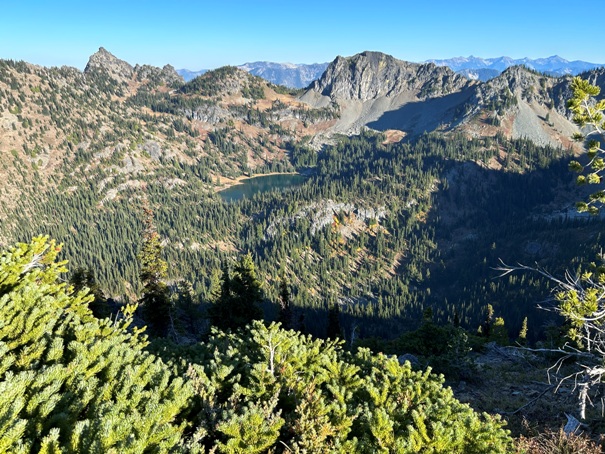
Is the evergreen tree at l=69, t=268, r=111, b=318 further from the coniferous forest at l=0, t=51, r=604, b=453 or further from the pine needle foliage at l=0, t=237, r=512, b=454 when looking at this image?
the pine needle foliage at l=0, t=237, r=512, b=454

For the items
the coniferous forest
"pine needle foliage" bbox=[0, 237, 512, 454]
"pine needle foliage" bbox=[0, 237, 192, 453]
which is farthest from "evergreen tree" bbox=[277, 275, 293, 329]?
"pine needle foliage" bbox=[0, 237, 512, 454]

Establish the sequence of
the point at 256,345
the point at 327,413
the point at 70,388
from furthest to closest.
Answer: the point at 256,345
the point at 327,413
the point at 70,388

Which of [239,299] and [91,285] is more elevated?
[91,285]

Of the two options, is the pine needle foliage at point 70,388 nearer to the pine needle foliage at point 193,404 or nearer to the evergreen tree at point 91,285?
the pine needle foliage at point 193,404

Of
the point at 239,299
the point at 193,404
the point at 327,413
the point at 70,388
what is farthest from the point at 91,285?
the point at 327,413

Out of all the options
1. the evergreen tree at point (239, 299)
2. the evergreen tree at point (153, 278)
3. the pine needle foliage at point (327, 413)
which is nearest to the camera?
the pine needle foliage at point (327, 413)

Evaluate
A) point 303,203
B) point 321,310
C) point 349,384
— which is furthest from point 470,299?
point 349,384

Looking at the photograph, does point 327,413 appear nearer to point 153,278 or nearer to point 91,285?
point 153,278

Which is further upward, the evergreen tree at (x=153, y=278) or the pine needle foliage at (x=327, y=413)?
the pine needle foliage at (x=327, y=413)

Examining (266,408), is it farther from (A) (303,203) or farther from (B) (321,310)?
(A) (303,203)

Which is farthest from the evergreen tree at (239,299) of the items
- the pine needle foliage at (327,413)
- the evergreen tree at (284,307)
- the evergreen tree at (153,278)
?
the pine needle foliage at (327,413)

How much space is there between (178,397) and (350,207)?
17643 cm

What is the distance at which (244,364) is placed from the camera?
47.6 feet

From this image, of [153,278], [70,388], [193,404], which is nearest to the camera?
[70,388]
